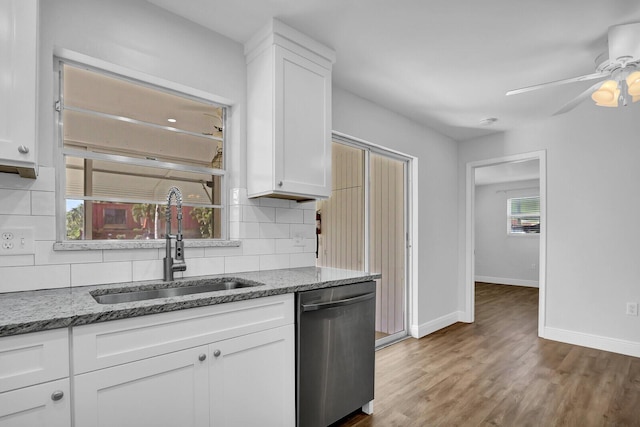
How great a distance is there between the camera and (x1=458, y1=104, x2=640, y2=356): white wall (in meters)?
3.29

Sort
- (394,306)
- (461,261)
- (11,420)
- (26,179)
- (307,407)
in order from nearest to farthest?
(11,420), (26,179), (307,407), (394,306), (461,261)

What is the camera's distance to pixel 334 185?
3326mm

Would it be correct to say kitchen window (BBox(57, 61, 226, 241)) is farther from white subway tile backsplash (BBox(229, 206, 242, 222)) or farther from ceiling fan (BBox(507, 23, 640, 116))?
ceiling fan (BBox(507, 23, 640, 116))

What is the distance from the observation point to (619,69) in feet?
7.20

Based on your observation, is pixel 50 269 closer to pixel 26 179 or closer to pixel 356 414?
pixel 26 179

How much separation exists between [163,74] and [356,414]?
2.44 metres

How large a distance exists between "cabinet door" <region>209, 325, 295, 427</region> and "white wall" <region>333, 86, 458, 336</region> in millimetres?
2074

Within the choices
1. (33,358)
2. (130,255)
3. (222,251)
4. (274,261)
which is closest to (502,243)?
(274,261)

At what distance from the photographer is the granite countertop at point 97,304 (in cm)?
108

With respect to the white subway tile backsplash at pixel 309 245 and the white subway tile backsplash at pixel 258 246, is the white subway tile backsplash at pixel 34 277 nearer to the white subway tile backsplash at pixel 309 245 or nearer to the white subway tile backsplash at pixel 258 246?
the white subway tile backsplash at pixel 258 246

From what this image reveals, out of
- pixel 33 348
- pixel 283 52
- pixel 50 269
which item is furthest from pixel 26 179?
pixel 283 52

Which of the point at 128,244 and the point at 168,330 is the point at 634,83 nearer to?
the point at 168,330

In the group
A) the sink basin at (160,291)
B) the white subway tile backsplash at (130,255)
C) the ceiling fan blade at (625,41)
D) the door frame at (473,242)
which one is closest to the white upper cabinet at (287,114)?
the sink basin at (160,291)

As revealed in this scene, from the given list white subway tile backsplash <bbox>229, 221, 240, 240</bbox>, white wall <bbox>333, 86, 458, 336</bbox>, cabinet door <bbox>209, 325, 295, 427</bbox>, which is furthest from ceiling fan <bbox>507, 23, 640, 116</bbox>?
cabinet door <bbox>209, 325, 295, 427</bbox>
